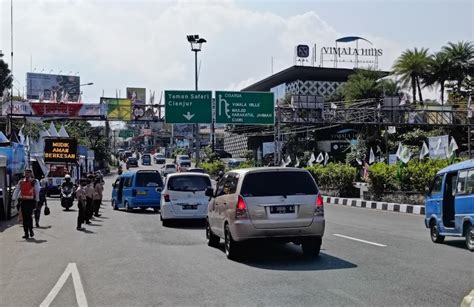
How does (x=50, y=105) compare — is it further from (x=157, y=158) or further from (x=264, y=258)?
(x=157, y=158)

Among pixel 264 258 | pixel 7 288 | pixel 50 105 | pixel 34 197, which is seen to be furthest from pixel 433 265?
pixel 50 105

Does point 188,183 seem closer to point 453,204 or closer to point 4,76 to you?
point 453,204

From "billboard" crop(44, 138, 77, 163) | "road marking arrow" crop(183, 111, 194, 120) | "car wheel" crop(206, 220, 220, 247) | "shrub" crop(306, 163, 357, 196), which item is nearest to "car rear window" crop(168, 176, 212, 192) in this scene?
"car wheel" crop(206, 220, 220, 247)

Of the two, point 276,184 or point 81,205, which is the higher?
point 276,184

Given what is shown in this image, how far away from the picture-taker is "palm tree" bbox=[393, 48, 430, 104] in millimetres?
62594

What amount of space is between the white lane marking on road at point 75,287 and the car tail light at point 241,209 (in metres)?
2.99

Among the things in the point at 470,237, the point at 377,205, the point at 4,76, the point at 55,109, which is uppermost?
the point at 4,76

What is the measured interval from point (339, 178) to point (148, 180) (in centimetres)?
1328

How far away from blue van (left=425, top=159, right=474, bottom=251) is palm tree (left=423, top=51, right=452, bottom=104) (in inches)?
2004

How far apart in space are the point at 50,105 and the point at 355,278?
3332 centimetres

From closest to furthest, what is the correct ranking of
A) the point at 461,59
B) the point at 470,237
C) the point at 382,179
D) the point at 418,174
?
the point at 470,237 → the point at 418,174 → the point at 382,179 → the point at 461,59

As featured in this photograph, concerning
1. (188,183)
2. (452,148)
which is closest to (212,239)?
(188,183)

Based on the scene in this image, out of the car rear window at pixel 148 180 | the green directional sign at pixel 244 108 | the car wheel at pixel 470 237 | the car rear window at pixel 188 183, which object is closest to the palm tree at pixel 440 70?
the green directional sign at pixel 244 108

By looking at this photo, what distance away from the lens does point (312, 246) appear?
39.2ft
